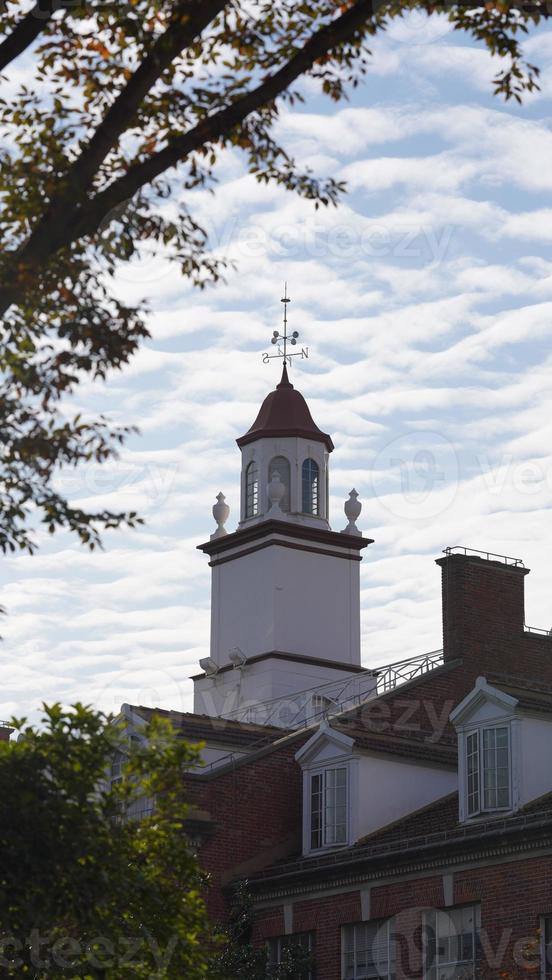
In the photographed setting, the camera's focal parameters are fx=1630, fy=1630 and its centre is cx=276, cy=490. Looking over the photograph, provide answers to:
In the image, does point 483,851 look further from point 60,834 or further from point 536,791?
point 60,834

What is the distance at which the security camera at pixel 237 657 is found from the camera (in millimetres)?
54250

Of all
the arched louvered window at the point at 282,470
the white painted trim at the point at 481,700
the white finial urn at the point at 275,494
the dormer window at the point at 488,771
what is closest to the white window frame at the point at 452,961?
the dormer window at the point at 488,771

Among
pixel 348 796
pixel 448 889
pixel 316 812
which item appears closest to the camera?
pixel 448 889

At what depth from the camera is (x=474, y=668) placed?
39562 millimetres

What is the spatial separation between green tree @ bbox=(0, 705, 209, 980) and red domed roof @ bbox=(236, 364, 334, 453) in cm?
3944

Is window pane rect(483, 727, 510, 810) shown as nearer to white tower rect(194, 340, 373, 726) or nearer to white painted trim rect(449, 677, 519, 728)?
white painted trim rect(449, 677, 519, 728)

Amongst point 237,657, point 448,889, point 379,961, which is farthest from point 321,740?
point 237,657

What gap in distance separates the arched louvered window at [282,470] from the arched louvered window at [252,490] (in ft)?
1.96

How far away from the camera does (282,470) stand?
58.1 metres

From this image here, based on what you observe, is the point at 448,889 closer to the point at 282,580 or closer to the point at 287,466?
the point at 282,580

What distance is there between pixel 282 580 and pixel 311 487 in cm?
410

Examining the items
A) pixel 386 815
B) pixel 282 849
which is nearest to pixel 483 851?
pixel 386 815

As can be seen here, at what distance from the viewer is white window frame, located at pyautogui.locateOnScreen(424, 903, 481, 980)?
28.6 metres

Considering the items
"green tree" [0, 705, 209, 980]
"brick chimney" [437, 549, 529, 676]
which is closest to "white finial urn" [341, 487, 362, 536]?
"brick chimney" [437, 549, 529, 676]
